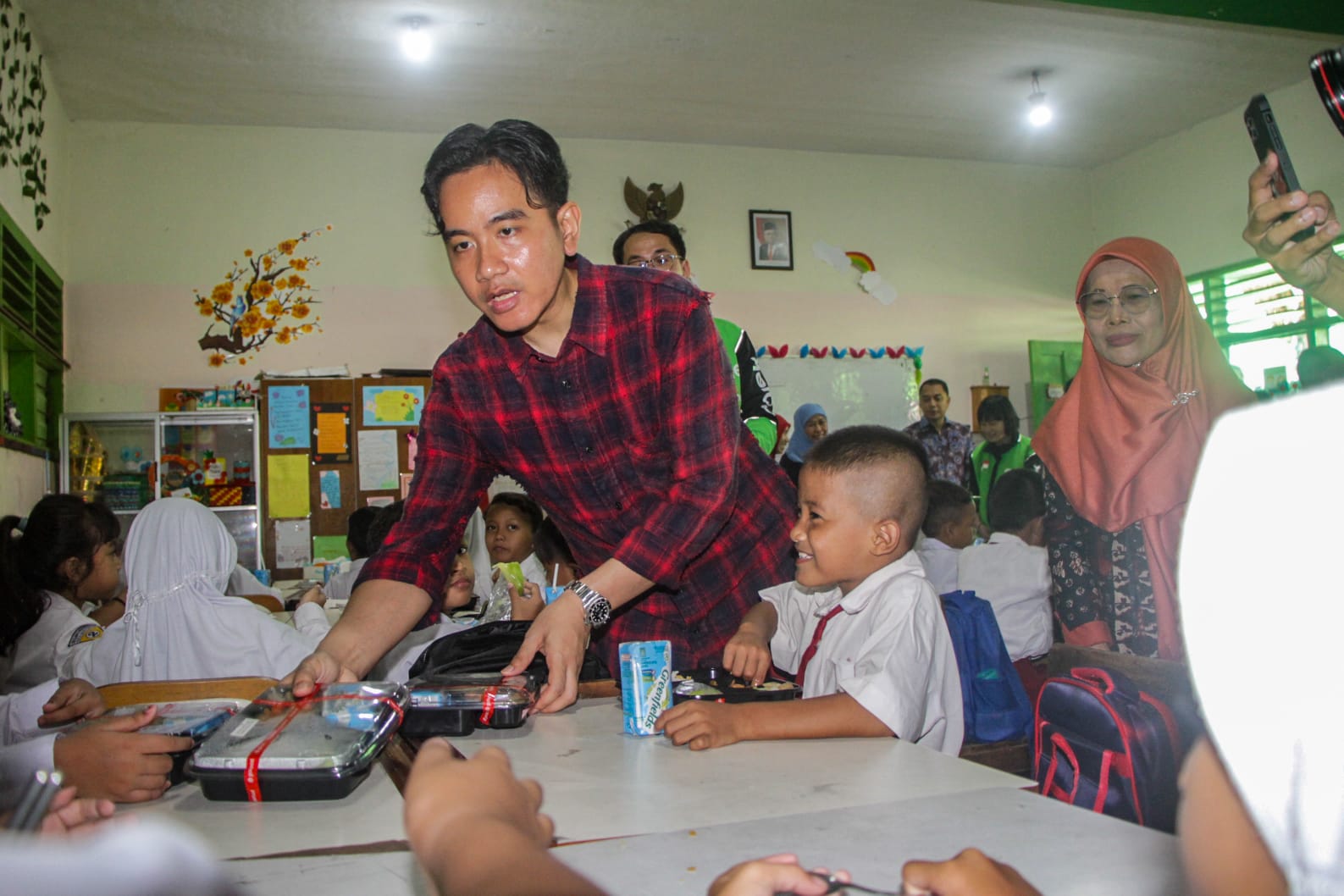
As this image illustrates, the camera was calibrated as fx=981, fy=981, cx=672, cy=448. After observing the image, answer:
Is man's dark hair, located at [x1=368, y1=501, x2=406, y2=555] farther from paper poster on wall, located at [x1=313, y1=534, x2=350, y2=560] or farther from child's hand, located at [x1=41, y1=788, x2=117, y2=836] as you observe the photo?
paper poster on wall, located at [x1=313, y1=534, x2=350, y2=560]

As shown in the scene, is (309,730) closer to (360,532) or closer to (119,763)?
(119,763)

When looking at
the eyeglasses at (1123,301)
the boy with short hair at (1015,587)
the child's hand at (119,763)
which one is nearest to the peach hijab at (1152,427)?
the eyeglasses at (1123,301)

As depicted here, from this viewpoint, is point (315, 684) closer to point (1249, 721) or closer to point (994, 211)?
point (1249, 721)

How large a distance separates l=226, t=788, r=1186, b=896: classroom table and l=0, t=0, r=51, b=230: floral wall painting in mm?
5007

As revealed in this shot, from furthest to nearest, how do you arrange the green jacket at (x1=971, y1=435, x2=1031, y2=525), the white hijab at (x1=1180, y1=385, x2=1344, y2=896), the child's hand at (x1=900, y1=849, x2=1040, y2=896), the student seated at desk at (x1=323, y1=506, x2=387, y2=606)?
the green jacket at (x1=971, y1=435, x2=1031, y2=525) < the student seated at desk at (x1=323, y1=506, x2=387, y2=606) < the child's hand at (x1=900, y1=849, x2=1040, y2=896) < the white hijab at (x1=1180, y1=385, x2=1344, y2=896)

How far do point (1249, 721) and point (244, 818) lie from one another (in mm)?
930

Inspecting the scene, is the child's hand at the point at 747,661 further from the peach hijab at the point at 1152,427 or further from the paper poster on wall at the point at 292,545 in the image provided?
the paper poster on wall at the point at 292,545

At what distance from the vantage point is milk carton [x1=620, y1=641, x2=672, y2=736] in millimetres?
1261

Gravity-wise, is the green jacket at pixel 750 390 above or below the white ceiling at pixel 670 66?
below

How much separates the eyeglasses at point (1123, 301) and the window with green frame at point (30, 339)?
4.50m

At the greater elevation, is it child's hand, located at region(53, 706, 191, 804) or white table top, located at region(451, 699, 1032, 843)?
child's hand, located at region(53, 706, 191, 804)

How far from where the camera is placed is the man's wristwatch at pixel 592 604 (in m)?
1.33

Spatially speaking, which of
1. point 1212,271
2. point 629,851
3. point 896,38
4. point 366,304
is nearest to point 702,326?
point 629,851

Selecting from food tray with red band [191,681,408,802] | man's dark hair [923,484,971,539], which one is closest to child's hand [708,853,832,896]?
food tray with red band [191,681,408,802]
